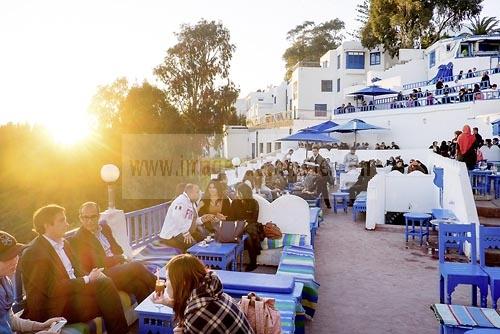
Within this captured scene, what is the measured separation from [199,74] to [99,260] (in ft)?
89.6

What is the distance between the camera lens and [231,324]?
3000mm

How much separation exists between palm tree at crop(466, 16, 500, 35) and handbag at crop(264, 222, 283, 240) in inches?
1509

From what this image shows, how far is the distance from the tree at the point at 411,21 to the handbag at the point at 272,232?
37313 mm

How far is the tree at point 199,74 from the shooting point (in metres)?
30.9

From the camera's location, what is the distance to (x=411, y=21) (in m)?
41.2

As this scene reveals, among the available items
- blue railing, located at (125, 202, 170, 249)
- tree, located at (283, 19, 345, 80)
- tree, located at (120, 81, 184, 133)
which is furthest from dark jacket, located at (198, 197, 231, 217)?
tree, located at (283, 19, 345, 80)

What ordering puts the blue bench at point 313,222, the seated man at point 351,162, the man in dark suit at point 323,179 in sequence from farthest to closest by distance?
the seated man at point 351,162
the man in dark suit at point 323,179
the blue bench at point 313,222

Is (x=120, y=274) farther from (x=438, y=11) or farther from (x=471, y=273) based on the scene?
(x=438, y=11)

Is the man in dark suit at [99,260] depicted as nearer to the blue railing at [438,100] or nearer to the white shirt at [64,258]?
the white shirt at [64,258]

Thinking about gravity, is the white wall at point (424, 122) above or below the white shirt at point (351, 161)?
above

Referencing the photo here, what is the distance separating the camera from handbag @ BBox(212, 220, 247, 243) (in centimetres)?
713

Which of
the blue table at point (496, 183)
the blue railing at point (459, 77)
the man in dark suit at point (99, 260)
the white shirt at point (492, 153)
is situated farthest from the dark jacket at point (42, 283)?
the blue railing at point (459, 77)

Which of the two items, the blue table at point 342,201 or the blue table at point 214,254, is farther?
the blue table at point 342,201

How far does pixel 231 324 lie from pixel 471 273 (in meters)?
3.94
